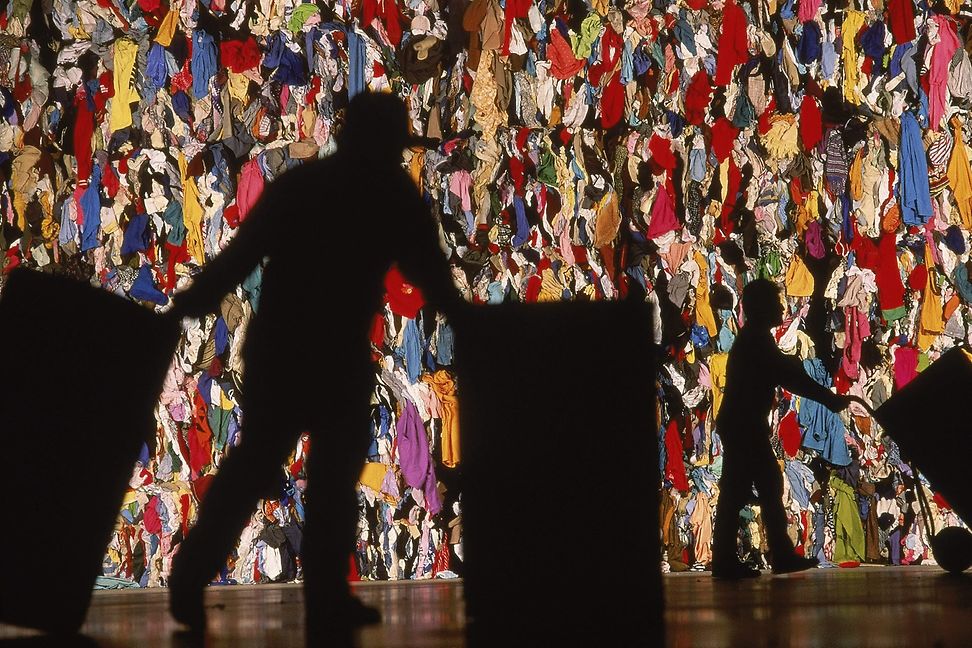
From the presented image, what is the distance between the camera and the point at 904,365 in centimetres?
421

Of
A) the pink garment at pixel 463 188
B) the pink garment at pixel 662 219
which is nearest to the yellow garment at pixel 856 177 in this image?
the pink garment at pixel 662 219

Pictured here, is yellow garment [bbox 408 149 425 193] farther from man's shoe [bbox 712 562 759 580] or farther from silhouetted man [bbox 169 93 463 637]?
silhouetted man [bbox 169 93 463 637]

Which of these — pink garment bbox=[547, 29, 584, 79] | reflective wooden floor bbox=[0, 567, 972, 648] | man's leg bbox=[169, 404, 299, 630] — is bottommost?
reflective wooden floor bbox=[0, 567, 972, 648]

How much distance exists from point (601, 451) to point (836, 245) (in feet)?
9.77

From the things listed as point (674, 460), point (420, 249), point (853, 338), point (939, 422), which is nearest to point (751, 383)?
point (939, 422)

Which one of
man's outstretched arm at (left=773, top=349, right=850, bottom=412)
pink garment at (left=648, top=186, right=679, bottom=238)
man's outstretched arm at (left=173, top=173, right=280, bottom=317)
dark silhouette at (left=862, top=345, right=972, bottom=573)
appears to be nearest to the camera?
man's outstretched arm at (left=173, top=173, right=280, bottom=317)

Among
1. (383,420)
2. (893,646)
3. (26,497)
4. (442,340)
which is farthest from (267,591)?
(893,646)

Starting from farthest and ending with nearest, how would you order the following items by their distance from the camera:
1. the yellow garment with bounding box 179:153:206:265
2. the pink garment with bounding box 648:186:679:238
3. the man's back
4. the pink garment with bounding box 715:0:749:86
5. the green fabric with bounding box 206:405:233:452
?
the pink garment with bounding box 715:0:749:86 < the pink garment with bounding box 648:186:679:238 < the yellow garment with bounding box 179:153:206:265 < the green fabric with bounding box 206:405:233:452 < the man's back

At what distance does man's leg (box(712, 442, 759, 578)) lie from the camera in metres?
3.46

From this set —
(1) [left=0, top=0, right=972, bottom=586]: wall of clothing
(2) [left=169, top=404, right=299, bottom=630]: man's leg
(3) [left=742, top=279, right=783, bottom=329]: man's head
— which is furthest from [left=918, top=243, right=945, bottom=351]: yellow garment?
(2) [left=169, top=404, right=299, bottom=630]: man's leg

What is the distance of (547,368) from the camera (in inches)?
62.3

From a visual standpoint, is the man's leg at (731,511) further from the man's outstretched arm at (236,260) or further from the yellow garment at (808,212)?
the man's outstretched arm at (236,260)

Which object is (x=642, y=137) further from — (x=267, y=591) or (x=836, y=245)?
(x=267, y=591)

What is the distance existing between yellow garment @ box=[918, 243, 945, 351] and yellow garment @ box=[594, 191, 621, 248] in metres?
1.27
